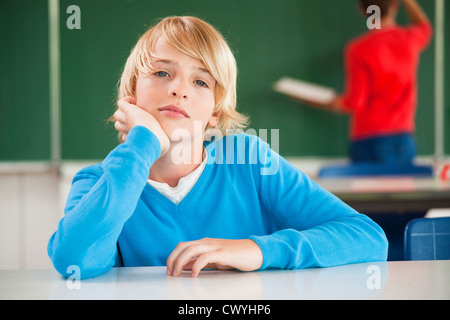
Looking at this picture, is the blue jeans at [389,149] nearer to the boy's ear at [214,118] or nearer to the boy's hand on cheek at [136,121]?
the boy's ear at [214,118]

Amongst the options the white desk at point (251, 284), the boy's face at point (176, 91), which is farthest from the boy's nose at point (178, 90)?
the white desk at point (251, 284)

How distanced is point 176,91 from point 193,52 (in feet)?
0.34

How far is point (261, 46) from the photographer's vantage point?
4.03 meters

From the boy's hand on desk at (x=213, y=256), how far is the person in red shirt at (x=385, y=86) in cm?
303

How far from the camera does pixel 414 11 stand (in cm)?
406

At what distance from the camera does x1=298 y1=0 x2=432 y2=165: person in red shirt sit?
12.6 feet

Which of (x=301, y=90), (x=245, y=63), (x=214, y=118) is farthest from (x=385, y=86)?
(x=214, y=118)

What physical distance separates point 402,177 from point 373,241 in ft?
6.39

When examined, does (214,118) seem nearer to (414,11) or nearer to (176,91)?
(176,91)

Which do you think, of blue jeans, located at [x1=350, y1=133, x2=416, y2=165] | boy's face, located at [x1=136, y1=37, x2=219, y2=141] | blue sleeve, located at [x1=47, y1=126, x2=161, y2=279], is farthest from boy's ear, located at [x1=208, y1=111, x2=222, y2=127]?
blue jeans, located at [x1=350, y1=133, x2=416, y2=165]

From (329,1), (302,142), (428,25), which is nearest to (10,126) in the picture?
(302,142)

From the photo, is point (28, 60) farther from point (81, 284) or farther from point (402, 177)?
point (81, 284)

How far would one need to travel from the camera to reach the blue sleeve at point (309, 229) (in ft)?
3.44
